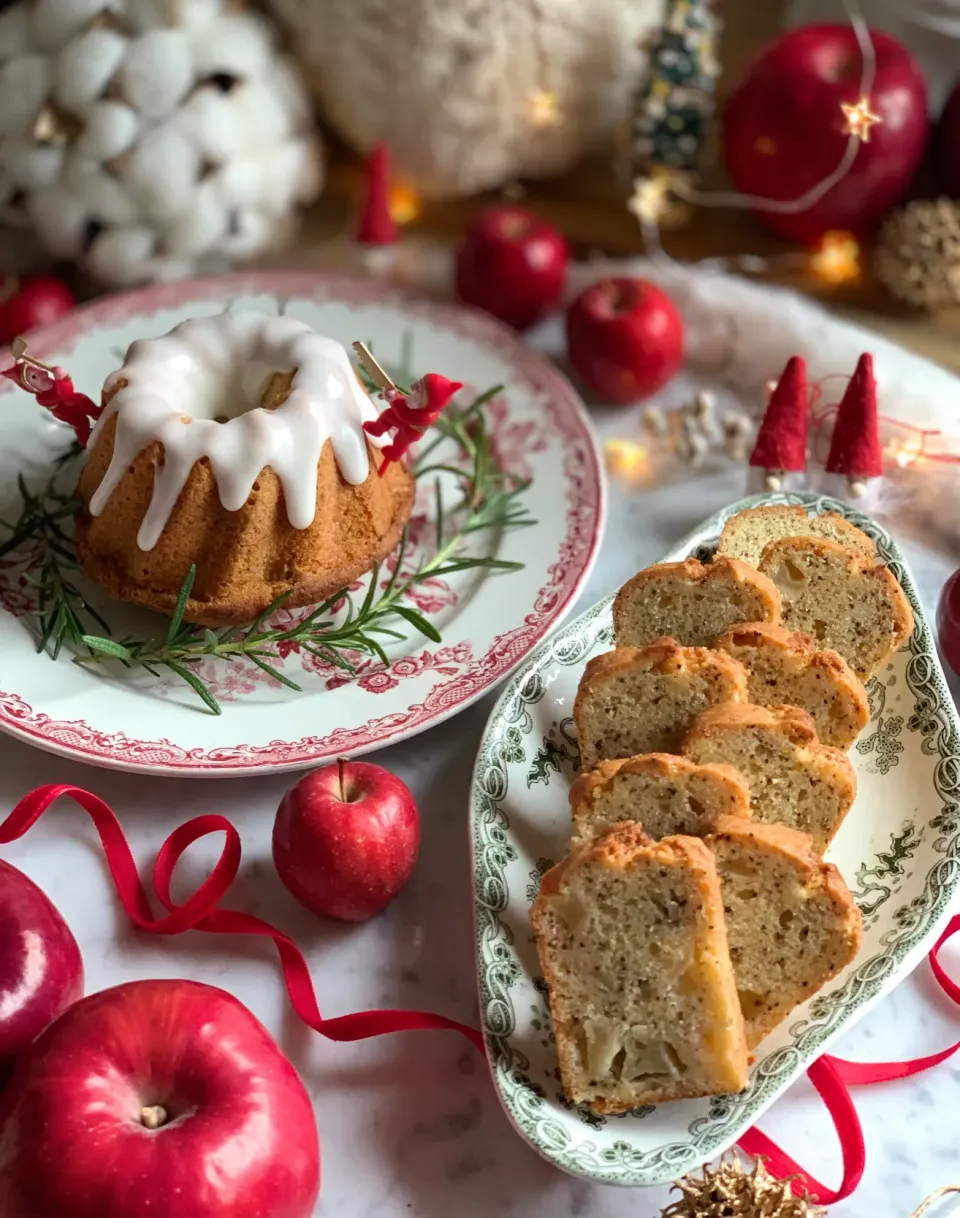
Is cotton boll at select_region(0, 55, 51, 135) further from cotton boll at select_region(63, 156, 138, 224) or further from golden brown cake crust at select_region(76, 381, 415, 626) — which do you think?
golden brown cake crust at select_region(76, 381, 415, 626)

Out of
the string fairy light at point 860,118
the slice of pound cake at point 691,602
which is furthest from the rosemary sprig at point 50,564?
the string fairy light at point 860,118

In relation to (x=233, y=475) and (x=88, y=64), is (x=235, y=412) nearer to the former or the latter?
(x=233, y=475)

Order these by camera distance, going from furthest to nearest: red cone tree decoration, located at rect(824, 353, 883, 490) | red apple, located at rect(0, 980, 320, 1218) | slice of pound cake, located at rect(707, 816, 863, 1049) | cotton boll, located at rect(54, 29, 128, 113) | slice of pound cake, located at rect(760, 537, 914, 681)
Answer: cotton boll, located at rect(54, 29, 128, 113)
red cone tree decoration, located at rect(824, 353, 883, 490)
slice of pound cake, located at rect(760, 537, 914, 681)
slice of pound cake, located at rect(707, 816, 863, 1049)
red apple, located at rect(0, 980, 320, 1218)

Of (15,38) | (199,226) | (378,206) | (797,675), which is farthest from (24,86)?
(797,675)

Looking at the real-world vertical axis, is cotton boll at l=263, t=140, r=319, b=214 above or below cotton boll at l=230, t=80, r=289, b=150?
below

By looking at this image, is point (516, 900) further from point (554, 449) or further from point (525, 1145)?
point (554, 449)

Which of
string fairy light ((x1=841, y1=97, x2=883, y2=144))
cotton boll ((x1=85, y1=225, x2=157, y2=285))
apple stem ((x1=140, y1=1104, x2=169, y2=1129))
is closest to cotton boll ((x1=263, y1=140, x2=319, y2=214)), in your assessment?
cotton boll ((x1=85, y1=225, x2=157, y2=285))
